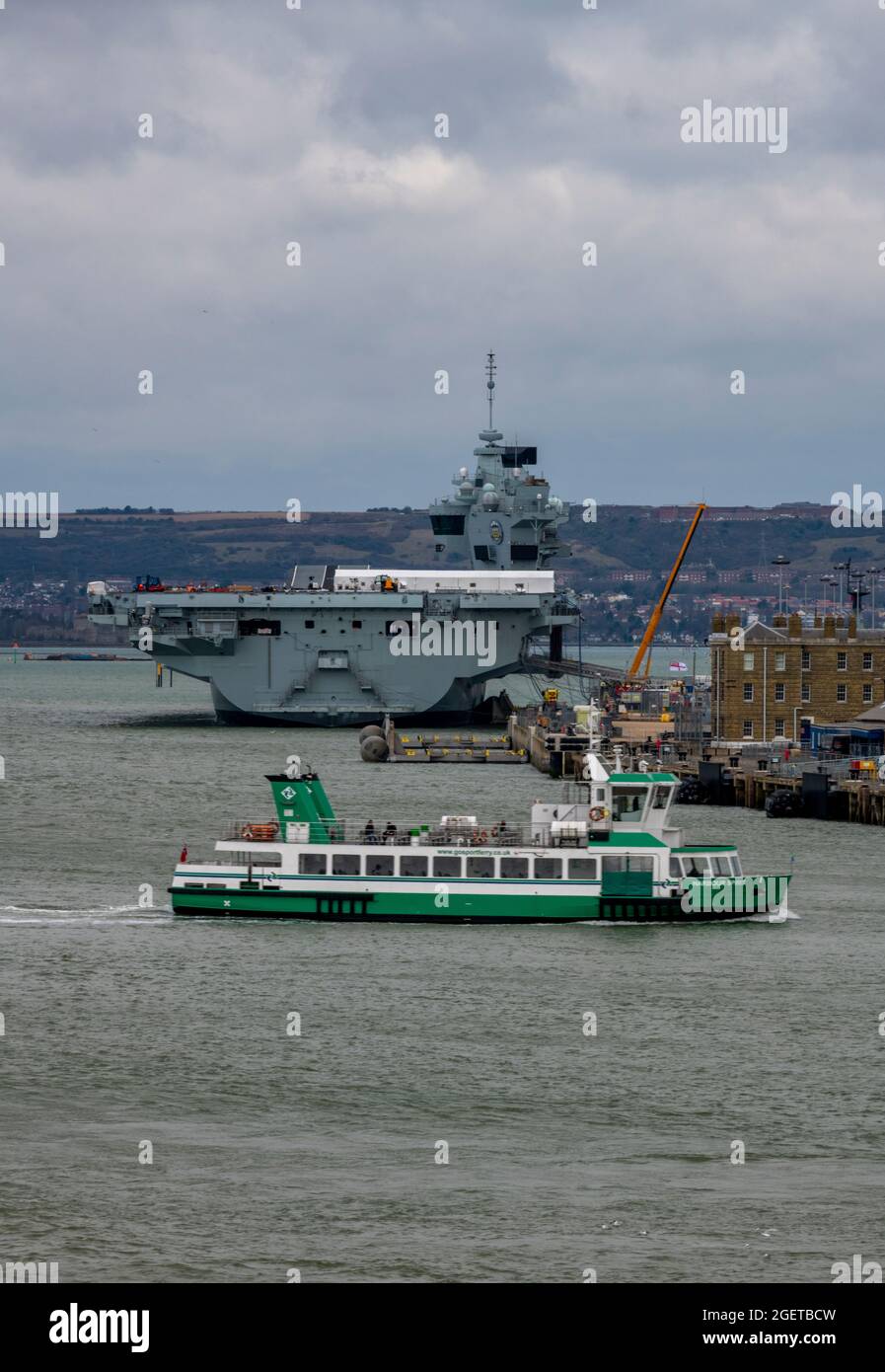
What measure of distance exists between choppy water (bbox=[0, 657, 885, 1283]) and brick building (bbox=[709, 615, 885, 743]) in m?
31.4

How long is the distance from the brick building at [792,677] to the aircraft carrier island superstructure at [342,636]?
19.0 meters

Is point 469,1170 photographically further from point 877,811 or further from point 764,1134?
point 877,811

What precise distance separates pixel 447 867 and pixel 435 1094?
39.4 feet

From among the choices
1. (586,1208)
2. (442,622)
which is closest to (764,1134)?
(586,1208)

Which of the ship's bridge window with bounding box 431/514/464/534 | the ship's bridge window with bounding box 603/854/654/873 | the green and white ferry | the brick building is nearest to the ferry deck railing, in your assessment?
the green and white ferry

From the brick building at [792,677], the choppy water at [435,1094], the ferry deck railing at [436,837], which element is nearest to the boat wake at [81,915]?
the choppy water at [435,1094]

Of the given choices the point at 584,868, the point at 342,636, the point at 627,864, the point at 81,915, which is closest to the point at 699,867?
the point at 627,864

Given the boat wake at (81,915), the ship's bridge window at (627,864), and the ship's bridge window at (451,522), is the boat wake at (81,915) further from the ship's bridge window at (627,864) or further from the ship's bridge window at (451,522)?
the ship's bridge window at (451,522)

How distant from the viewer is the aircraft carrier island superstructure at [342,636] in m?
92.9

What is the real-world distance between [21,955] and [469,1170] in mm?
14700

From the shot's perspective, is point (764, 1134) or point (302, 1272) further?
point (764, 1134)

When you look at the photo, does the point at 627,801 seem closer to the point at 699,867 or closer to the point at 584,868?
the point at 584,868
